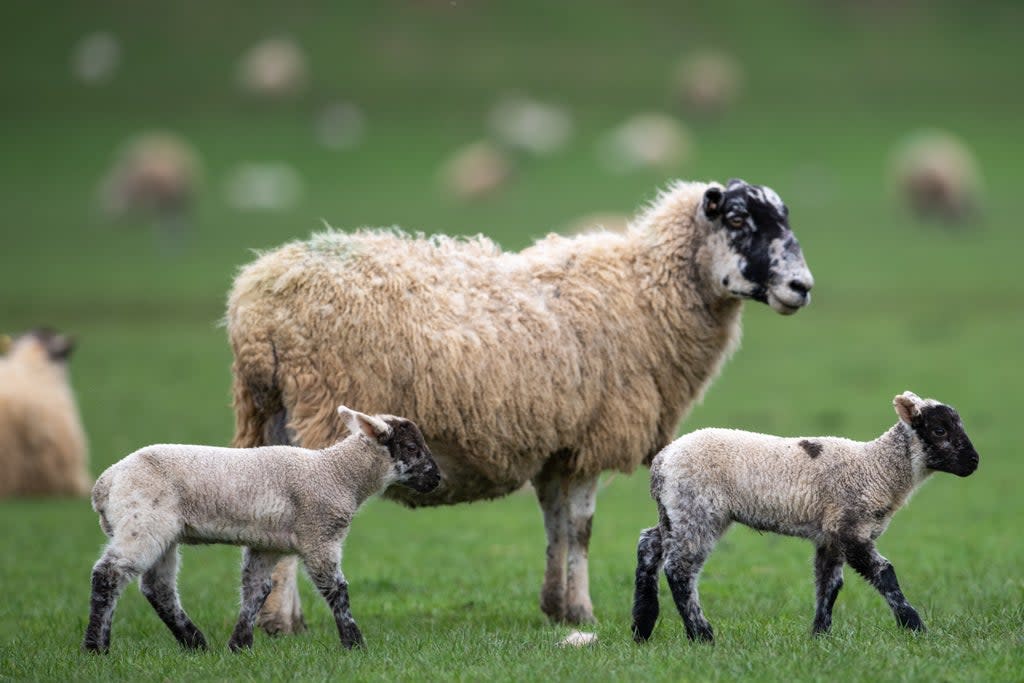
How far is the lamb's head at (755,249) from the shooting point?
973 centimetres

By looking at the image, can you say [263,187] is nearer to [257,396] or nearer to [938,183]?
[938,183]

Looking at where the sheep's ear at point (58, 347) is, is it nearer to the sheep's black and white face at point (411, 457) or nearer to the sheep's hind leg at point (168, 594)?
the sheep's hind leg at point (168, 594)

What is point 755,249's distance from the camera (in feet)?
32.4

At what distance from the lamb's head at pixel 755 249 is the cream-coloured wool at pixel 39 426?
772 cm

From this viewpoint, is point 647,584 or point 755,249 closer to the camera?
point 647,584

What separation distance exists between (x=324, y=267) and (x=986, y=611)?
4281 millimetres

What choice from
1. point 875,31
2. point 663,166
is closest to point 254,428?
point 663,166

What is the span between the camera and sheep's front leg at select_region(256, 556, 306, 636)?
9.13 m

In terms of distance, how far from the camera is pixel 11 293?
2997 centimetres

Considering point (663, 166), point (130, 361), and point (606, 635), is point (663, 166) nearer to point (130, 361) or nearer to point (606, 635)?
point (130, 361)

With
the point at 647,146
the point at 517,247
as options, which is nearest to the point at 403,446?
the point at 517,247

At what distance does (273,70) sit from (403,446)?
141ft

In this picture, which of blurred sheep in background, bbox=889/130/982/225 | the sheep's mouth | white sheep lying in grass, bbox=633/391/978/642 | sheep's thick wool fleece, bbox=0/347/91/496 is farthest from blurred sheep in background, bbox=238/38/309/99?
white sheep lying in grass, bbox=633/391/978/642

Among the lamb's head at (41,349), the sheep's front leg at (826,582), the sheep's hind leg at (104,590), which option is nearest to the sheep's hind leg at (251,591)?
the sheep's hind leg at (104,590)
